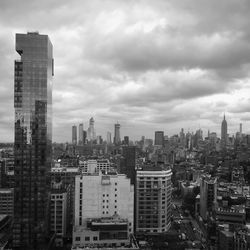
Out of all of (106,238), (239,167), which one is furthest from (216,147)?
(106,238)

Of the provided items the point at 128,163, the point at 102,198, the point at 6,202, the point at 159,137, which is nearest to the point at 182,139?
the point at 159,137

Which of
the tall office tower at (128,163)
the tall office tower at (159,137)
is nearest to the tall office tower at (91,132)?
the tall office tower at (159,137)

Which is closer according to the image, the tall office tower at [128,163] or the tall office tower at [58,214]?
the tall office tower at [58,214]

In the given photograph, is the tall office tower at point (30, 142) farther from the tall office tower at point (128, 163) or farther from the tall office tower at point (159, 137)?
the tall office tower at point (159, 137)

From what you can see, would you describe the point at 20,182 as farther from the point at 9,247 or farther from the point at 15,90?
the point at 15,90

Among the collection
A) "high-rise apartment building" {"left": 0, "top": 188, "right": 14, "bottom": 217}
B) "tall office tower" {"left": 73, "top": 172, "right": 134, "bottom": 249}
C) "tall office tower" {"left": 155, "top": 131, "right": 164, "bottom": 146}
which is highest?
"tall office tower" {"left": 155, "top": 131, "right": 164, "bottom": 146}

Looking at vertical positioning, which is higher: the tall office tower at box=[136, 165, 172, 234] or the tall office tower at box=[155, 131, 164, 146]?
the tall office tower at box=[155, 131, 164, 146]

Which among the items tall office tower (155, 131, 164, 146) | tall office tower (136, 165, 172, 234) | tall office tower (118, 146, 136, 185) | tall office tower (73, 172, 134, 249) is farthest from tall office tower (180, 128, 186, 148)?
tall office tower (73, 172, 134, 249)

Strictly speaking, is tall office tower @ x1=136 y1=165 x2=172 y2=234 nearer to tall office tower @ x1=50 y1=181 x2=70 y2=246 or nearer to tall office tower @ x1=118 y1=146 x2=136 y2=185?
tall office tower @ x1=50 y1=181 x2=70 y2=246
